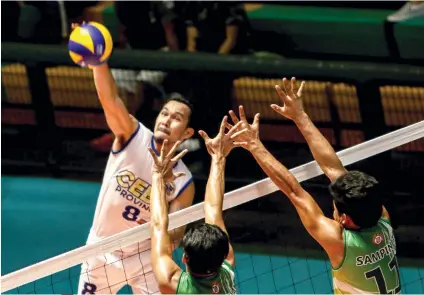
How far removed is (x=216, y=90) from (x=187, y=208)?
113 inches

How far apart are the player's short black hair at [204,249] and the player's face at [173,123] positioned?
195 cm

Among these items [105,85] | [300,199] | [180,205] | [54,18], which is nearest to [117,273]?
[180,205]

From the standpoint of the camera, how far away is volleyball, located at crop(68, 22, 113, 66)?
6945 mm

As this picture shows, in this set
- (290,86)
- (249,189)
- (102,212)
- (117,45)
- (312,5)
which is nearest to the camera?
(290,86)

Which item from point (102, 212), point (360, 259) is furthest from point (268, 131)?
point (360, 259)

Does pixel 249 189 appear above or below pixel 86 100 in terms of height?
below

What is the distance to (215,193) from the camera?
5.82 m

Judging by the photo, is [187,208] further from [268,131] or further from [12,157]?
[12,157]

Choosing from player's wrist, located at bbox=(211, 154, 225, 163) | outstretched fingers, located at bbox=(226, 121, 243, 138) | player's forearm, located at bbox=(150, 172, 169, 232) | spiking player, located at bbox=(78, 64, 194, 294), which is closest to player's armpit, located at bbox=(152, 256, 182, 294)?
player's forearm, located at bbox=(150, 172, 169, 232)

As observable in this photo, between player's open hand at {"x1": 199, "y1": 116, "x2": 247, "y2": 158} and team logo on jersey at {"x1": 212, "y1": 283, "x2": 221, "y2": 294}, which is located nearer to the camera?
team logo on jersey at {"x1": 212, "y1": 283, "x2": 221, "y2": 294}

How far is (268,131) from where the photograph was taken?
947 centimetres

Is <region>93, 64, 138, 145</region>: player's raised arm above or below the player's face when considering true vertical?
above

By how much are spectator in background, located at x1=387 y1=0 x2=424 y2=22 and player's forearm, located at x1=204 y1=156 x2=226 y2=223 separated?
5.24m

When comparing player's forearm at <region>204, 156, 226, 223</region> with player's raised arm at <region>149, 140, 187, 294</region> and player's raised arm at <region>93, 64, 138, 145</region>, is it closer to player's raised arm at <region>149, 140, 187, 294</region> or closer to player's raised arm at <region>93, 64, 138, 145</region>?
player's raised arm at <region>149, 140, 187, 294</region>
